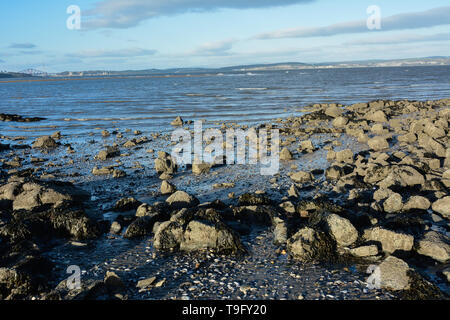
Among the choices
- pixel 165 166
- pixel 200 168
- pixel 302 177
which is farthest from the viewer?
pixel 165 166

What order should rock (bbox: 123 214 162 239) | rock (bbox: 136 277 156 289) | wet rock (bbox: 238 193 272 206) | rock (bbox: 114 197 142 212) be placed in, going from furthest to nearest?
rock (bbox: 114 197 142 212), wet rock (bbox: 238 193 272 206), rock (bbox: 123 214 162 239), rock (bbox: 136 277 156 289)

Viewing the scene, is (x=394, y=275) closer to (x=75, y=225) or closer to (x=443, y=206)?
(x=443, y=206)

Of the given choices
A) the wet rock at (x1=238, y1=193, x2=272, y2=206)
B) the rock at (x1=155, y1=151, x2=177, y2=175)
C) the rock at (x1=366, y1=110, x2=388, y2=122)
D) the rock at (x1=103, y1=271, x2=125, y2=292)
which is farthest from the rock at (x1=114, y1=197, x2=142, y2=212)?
the rock at (x1=366, y1=110, x2=388, y2=122)

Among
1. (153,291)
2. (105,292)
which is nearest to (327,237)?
(153,291)

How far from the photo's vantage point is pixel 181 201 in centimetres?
1419

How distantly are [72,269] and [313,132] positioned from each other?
23.5 metres

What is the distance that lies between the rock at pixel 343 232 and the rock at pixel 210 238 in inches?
110

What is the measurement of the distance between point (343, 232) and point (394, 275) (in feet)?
7.09

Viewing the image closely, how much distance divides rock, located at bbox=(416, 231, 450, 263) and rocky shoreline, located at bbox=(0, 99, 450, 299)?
3cm

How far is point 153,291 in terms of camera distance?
9.06 metres

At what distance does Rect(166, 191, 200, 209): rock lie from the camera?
46.2 feet

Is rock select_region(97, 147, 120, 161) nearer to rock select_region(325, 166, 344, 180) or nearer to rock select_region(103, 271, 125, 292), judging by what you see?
rock select_region(325, 166, 344, 180)

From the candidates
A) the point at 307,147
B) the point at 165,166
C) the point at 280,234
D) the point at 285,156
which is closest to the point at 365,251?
A: the point at 280,234

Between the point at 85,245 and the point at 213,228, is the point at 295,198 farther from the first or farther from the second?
the point at 85,245
